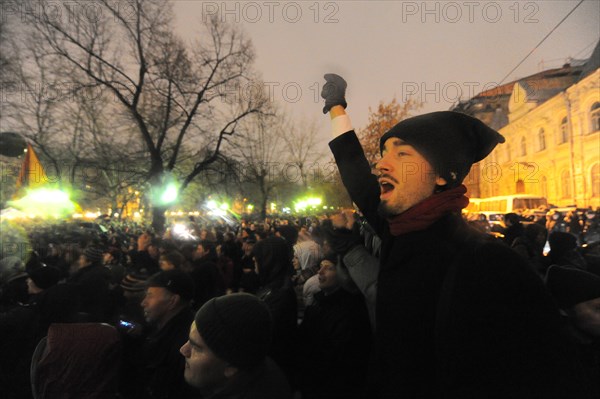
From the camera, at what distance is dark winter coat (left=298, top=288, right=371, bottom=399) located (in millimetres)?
2273

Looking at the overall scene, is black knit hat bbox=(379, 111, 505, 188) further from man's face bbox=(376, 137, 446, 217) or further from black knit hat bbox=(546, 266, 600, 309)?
black knit hat bbox=(546, 266, 600, 309)

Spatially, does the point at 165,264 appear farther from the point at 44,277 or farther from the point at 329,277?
the point at 329,277

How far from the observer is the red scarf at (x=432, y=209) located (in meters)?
1.33

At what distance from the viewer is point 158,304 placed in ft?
9.68

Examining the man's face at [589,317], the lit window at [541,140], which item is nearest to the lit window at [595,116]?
the lit window at [541,140]

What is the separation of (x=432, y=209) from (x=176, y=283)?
2324 millimetres

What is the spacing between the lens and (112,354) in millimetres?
2432

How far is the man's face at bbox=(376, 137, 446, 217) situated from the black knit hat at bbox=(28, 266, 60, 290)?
12.9ft

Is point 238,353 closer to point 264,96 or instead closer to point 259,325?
point 259,325

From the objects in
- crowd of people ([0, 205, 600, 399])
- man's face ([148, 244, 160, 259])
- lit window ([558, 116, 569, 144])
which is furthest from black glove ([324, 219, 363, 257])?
lit window ([558, 116, 569, 144])

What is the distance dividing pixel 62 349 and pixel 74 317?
0.95 m

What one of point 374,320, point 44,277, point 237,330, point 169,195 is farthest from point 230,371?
point 169,195

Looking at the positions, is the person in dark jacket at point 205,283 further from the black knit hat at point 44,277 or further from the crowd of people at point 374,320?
the black knit hat at point 44,277

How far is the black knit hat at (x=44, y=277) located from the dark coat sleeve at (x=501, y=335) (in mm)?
4206
